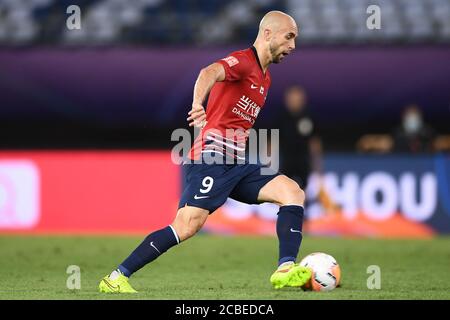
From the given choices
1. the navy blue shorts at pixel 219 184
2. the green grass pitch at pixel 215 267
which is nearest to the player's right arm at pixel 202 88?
the navy blue shorts at pixel 219 184

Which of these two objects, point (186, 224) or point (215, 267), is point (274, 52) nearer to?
point (186, 224)

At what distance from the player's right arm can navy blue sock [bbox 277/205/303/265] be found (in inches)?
47.3

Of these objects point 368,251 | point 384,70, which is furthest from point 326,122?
point 368,251

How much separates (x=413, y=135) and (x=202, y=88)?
10439mm

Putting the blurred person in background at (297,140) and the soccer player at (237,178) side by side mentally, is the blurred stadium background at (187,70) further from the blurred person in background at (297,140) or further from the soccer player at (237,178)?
the soccer player at (237,178)

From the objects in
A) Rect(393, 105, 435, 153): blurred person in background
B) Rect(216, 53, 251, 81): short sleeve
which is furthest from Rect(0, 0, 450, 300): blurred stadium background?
Rect(216, 53, 251, 81): short sleeve

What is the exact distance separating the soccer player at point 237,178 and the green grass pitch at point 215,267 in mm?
243

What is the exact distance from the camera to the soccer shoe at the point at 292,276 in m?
7.58

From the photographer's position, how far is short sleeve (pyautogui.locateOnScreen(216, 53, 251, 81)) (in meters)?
7.56

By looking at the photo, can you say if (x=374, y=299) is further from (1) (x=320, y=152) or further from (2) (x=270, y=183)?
(1) (x=320, y=152)

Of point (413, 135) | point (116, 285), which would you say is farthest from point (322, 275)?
point (413, 135)

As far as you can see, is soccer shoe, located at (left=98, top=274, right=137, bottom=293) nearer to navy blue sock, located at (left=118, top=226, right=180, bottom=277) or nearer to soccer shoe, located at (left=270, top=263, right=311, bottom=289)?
navy blue sock, located at (left=118, top=226, right=180, bottom=277)

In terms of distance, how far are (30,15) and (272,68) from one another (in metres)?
4.61

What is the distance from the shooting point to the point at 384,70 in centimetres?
1836
